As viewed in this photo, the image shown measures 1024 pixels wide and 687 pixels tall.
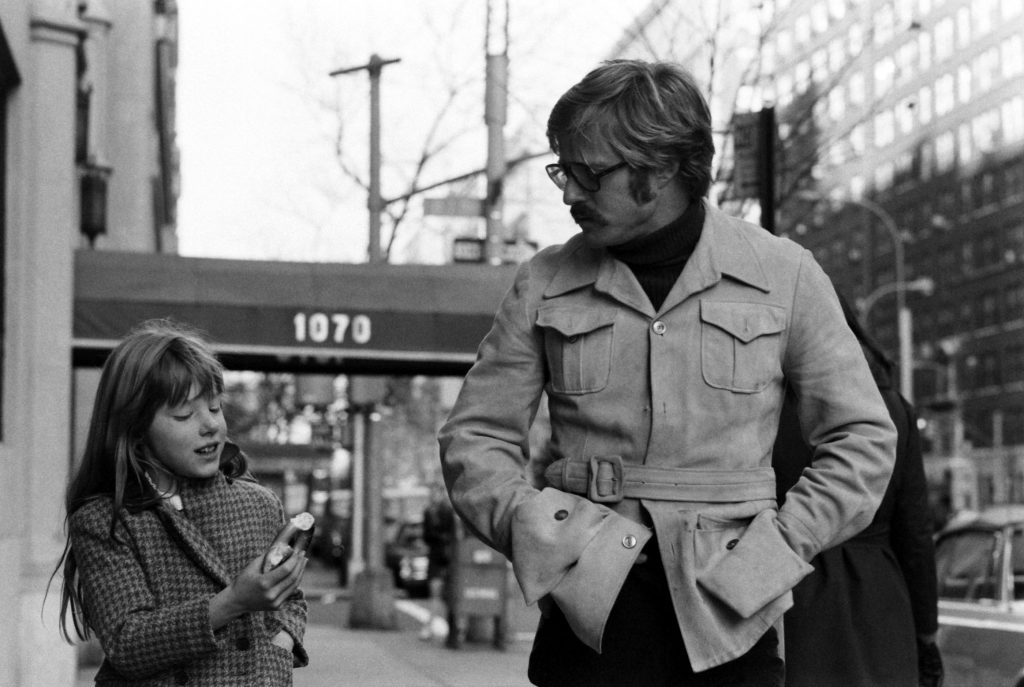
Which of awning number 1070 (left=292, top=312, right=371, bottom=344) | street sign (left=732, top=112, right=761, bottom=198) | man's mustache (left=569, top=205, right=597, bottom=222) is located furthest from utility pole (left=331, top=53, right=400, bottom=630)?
man's mustache (left=569, top=205, right=597, bottom=222)

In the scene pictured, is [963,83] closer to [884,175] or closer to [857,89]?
[884,175]

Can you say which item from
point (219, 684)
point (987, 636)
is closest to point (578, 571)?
point (219, 684)

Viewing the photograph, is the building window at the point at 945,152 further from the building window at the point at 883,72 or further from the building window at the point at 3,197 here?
the building window at the point at 3,197

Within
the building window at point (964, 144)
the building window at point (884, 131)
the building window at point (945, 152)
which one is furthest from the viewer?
the building window at point (884, 131)

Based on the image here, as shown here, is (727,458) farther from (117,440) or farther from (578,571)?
(117,440)

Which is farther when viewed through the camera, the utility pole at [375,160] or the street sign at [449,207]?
the utility pole at [375,160]

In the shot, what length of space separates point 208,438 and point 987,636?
236 inches

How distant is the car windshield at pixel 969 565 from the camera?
8938mm

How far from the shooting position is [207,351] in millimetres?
3814

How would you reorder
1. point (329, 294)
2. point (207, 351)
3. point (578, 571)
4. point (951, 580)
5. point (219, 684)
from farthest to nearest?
point (329, 294) → point (951, 580) → point (207, 351) → point (219, 684) → point (578, 571)

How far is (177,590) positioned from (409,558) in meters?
29.8

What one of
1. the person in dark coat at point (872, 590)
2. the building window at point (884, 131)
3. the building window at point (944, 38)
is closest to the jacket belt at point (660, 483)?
the person in dark coat at point (872, 590)

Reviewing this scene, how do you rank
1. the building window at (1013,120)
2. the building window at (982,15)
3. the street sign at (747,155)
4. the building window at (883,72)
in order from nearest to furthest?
the street sign at (747,155) < the building window at (1013,120) < the building window at (982,15) < the building window at (883,72)

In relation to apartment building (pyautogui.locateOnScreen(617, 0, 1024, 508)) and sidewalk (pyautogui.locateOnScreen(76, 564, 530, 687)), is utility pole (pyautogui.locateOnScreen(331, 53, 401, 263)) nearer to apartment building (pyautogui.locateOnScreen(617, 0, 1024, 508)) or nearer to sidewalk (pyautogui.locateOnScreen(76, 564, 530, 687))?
sidewalk (pyautogui.locateOnScreen(76, 564, 530, 687))
